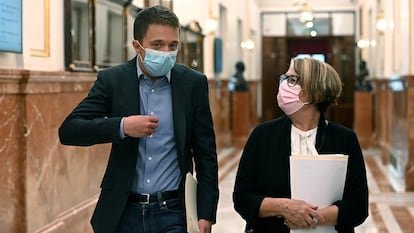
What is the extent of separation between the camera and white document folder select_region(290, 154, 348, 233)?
8.79 ft

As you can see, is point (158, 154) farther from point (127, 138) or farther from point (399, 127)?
point (399, 127)

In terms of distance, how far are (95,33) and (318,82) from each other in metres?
4.86

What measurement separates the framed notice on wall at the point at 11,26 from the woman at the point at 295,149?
278cm

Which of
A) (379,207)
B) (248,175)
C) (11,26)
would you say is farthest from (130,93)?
(379,207)

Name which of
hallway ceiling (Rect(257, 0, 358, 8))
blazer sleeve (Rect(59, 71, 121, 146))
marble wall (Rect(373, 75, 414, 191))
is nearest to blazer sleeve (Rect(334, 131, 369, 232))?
blazer sleeve (Rect(59, 71, 121, 146))

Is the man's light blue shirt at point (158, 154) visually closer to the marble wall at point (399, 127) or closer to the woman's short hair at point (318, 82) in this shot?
the woman's short hair at point (318, 82)

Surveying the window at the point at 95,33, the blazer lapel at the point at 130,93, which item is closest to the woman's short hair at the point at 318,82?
the blazer lapel at the point at 130,93

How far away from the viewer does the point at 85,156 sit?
6836 millimetres

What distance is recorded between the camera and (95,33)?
735cm

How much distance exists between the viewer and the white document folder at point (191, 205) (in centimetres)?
266

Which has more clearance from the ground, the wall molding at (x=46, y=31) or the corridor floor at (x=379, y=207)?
the wall molding at (x=46, y=31)

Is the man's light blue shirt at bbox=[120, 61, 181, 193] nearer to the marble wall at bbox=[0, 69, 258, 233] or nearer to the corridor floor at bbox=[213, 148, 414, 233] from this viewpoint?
the marble wall at bbox=[0, 69, 258, 233]

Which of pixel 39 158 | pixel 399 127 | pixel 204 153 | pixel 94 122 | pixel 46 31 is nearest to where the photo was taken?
pixel 94 122

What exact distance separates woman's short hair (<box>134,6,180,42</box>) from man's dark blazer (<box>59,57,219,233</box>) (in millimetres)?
159
